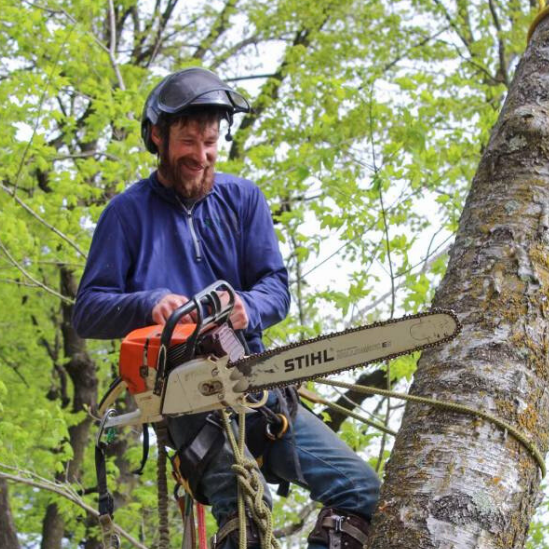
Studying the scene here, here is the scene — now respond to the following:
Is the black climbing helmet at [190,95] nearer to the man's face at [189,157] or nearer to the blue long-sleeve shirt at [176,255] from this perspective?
the man's face at [189,157]

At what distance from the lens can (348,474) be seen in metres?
2.77

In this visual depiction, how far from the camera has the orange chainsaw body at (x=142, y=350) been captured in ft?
8.20

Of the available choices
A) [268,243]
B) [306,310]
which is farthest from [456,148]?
[268,243]

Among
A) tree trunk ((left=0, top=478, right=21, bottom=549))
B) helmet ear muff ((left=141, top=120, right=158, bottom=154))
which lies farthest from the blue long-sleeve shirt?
tree trunk ((left=0, top=478, right=21, bottom=549))

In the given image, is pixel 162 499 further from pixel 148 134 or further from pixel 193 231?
pixel 148 134

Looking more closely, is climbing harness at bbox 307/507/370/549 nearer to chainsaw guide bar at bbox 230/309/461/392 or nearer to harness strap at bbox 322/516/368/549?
harness strap at bbox 322/516/368/549

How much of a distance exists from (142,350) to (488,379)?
2.92 feet

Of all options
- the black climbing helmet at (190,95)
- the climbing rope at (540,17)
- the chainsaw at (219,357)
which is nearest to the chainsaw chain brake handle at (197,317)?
the chainsaw at (219,357)

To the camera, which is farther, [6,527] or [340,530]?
[6,527]

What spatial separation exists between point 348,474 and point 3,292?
8385 millimetres

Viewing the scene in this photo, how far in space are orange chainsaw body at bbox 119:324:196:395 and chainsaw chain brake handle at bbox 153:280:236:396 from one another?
3cm

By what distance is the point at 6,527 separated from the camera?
25.3ft

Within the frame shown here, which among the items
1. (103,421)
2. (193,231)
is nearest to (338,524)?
(103,421)

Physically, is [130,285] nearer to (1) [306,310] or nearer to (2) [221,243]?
(2) [221,243]
